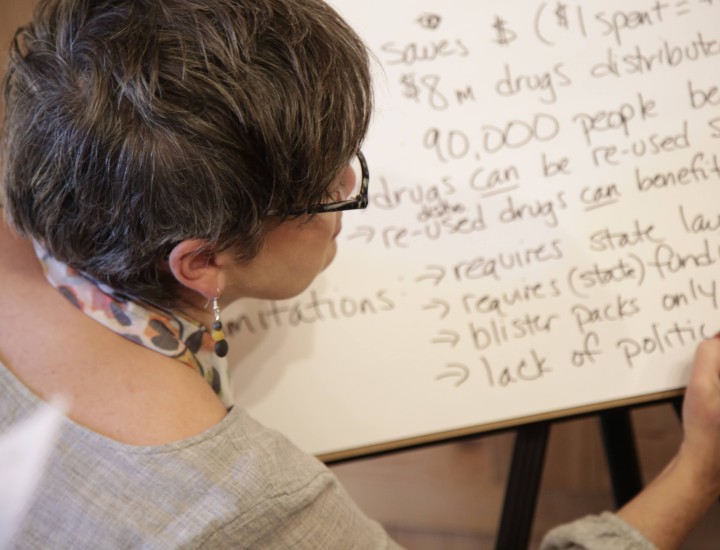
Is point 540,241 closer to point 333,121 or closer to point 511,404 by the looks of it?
point 511,404

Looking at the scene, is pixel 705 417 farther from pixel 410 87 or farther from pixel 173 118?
pixel 173 118

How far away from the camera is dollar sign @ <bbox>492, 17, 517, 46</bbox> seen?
31.5 inches

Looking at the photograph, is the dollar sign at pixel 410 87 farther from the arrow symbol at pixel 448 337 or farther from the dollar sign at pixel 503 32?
the arrow symbol at pixel 448 337

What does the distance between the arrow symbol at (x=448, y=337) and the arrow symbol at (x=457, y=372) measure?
0.03m

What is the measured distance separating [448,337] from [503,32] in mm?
381

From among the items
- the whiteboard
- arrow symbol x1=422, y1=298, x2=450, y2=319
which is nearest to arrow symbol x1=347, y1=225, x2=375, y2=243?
the whiteboard

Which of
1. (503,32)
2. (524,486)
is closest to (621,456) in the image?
(524,486)

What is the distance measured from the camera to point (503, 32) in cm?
80

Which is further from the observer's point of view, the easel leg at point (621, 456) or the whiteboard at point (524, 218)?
the easel leg at point (621, 456)

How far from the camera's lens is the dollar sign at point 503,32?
799mm

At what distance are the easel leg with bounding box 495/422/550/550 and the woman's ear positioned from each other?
46 cm

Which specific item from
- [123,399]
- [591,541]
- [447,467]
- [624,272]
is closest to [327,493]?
[123,399]

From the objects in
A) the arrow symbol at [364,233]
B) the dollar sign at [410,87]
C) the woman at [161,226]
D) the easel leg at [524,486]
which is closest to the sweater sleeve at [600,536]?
the easel leg at [524,486]

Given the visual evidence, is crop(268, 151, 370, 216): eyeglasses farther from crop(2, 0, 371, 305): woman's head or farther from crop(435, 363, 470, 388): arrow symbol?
crop(435, 363, 470, 388): arrow symbol
